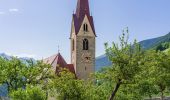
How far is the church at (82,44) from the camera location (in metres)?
107

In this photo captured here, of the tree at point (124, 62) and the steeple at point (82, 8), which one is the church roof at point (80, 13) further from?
the tree at point (124, 62)

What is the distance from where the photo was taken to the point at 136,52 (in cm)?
4050

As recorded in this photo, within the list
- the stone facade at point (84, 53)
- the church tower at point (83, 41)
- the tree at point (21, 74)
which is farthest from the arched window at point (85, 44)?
the tree at point (21, 74)

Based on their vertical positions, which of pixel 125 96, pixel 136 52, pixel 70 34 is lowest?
pixel 125 96

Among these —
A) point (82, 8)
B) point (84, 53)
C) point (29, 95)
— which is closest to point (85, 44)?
point (84, 53)

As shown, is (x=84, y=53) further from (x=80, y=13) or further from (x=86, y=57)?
(x=80, y=13)

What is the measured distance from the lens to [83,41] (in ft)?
359

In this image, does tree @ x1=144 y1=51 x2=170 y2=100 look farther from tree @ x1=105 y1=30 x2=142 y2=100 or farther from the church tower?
the church tower

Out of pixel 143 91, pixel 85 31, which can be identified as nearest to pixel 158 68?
pixel 143 91

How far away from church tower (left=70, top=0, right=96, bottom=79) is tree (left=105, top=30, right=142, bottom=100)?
64779 mm

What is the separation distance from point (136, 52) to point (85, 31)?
225 feet

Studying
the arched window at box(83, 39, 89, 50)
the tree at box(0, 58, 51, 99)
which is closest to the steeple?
the arched window at box(83, 39, 89, 50)

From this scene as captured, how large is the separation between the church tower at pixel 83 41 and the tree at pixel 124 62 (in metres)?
64.8

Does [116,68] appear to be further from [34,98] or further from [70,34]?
[70,34]
